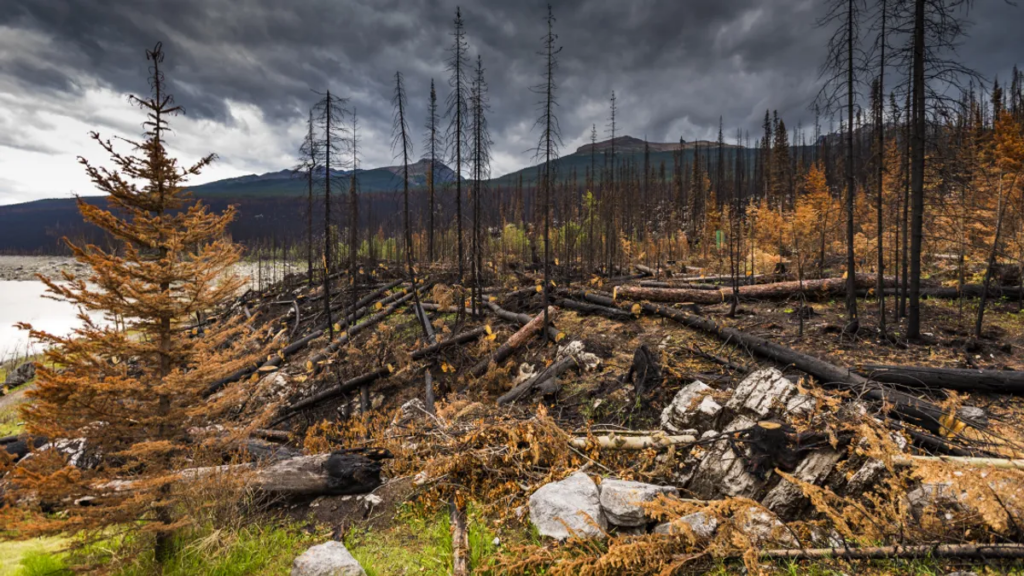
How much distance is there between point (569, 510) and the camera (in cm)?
412

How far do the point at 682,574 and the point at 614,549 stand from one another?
25.2 inches

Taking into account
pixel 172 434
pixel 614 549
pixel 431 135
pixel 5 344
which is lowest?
pixel 5 344

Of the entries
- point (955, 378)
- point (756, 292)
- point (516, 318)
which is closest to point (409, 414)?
point (516, 318)

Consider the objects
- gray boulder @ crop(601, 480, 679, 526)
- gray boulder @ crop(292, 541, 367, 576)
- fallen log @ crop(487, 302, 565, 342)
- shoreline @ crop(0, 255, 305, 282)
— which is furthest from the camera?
shoreline @ crop(0, 255, 305, 282)

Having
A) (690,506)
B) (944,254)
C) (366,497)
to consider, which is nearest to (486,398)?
(366,497)

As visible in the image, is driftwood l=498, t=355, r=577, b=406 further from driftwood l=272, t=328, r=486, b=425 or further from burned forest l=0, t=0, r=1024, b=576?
driftwood l=272, t=328, r=486, b=425

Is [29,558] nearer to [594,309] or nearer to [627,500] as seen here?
[627,500]

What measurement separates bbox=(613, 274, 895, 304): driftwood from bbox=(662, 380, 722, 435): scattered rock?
724cm

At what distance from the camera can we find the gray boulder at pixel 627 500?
3932 mm

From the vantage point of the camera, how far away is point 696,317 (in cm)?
989

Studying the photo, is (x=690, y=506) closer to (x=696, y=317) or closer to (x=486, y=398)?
(x=486, y=398)

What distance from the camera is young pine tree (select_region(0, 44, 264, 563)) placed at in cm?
382

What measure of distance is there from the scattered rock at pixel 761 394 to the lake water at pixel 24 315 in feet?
129

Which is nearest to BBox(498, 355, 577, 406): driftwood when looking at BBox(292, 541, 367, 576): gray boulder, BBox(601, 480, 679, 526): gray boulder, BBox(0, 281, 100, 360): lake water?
BBox(601, 480, 679, 526): gray boulder
